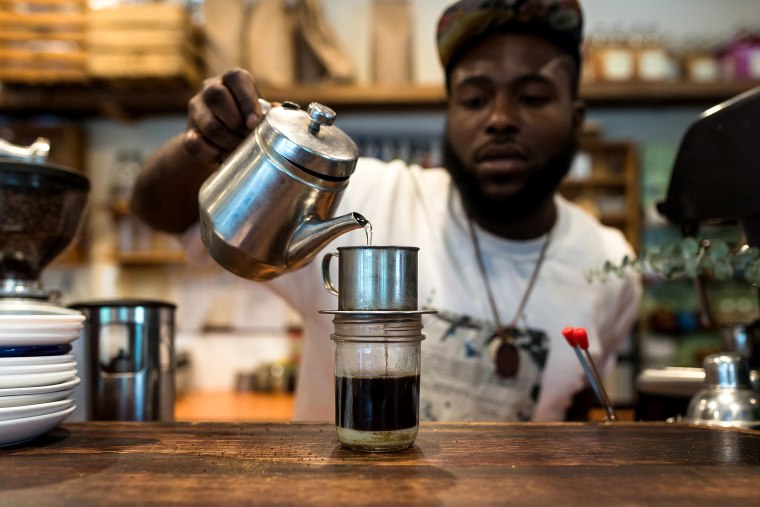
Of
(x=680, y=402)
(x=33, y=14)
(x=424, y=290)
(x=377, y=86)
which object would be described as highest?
(x=33, y=14)

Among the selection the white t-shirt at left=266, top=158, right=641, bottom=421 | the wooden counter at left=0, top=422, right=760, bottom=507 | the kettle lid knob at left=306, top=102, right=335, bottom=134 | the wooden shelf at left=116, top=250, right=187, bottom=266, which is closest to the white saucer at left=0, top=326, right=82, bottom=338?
the wooden counter at left=0, top=422, right=760, bottom=507

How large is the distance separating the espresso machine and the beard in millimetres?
335

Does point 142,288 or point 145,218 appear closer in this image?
point 145,218

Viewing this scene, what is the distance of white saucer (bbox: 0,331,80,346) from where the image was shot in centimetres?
81

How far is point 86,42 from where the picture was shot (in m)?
3.12

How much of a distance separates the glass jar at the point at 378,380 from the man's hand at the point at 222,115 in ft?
1.20

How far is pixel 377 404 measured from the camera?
0.78 m

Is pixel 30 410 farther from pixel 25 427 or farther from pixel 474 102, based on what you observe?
pixel 474 102

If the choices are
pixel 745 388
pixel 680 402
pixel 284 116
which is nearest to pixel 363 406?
pixel 284 116

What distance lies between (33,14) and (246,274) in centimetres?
284

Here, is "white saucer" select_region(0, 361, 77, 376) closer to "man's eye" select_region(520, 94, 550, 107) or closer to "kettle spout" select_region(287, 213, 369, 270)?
"kettle spout" select_region(287, 213, 369, 270)

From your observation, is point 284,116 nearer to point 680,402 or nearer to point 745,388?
point 745,388

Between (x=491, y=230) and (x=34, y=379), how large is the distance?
100cm

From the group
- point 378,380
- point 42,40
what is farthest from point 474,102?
point 42,40
